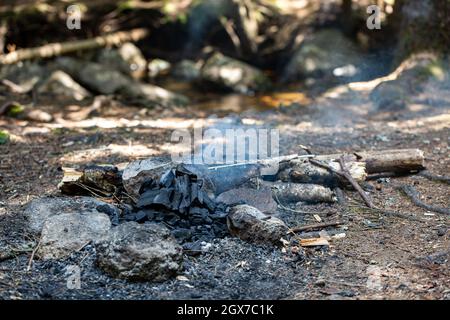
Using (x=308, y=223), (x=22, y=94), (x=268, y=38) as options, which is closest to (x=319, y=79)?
(x=268, y=38)

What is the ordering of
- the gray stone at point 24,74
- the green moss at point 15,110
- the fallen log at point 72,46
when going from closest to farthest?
1. the green moss at point 15,110
2. the gray stone at point 24,74
3. the fallen log at point 72,46

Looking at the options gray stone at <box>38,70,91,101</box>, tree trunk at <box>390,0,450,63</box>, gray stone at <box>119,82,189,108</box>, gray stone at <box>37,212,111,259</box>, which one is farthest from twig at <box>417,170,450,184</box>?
gray stone at <box>38,70,91,101</box>

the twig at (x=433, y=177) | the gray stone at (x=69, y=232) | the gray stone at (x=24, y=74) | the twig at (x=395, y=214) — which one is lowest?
the twig at (x=395, y=214)

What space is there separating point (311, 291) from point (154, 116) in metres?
5.89

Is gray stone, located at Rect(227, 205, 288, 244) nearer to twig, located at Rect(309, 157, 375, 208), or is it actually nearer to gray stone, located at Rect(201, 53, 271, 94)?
twig, located at Rect(309, 157, 375, 208)

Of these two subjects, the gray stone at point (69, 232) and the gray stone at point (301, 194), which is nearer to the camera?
the gray stone at point (69, 232)

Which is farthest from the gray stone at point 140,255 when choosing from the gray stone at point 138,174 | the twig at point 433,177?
the twig at point 433,177

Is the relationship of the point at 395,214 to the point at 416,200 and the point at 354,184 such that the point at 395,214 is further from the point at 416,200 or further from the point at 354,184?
the point at 354,184

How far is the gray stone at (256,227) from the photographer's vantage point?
4.62 m

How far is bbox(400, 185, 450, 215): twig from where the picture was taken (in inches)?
208

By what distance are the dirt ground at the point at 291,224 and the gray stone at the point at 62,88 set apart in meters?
1.82

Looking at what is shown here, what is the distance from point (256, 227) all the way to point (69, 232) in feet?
5.15

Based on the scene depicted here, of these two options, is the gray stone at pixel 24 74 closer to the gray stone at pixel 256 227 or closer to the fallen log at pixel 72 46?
the fallen log at pixel 72 46

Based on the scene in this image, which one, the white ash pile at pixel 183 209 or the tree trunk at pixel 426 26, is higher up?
the tree trunk at pixel 426 26
